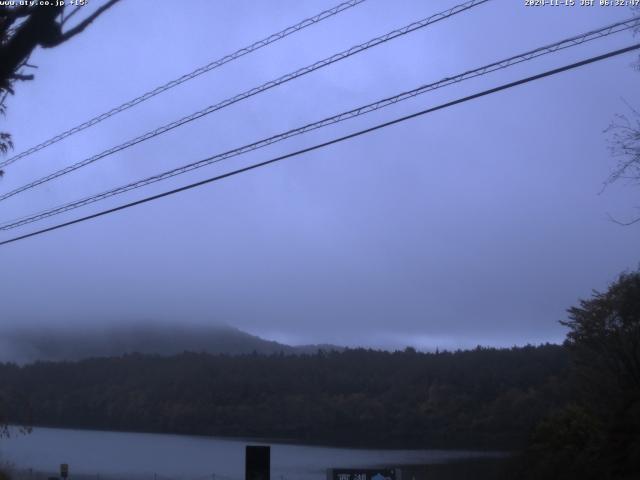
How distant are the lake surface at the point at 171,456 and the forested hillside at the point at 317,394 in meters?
2.65

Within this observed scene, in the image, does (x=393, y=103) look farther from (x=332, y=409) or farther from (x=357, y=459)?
(x=332, y=409)

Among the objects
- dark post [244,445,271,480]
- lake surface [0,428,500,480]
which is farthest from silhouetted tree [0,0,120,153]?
lake surface [0,428,500,480]

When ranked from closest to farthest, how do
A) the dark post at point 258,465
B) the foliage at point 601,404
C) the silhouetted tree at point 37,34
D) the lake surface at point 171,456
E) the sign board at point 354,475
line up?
the silhouetted tree at point 37,34
the dark post at point 258,465
the sign board at point 354,475
the foliage at point 601,404
the lake surface at point 171,456

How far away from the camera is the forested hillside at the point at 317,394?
5384 centimetres

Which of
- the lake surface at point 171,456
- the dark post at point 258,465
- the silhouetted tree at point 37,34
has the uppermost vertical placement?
the silhouetted tree at point 37,34

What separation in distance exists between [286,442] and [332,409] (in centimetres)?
1021

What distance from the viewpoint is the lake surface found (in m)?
42.3

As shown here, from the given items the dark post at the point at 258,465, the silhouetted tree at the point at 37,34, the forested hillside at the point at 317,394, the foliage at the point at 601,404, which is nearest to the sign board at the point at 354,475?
the dark post at the point at 258,465

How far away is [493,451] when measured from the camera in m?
43.8

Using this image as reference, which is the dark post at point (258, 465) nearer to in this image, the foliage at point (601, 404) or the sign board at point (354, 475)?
the sign board at point (354, 475)

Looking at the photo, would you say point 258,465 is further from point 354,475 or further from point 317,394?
point 317,394

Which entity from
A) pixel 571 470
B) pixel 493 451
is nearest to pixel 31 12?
pixel 571 470

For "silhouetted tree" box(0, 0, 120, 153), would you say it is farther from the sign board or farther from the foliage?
the foliage

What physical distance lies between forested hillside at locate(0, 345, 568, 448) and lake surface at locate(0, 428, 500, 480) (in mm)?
2653
